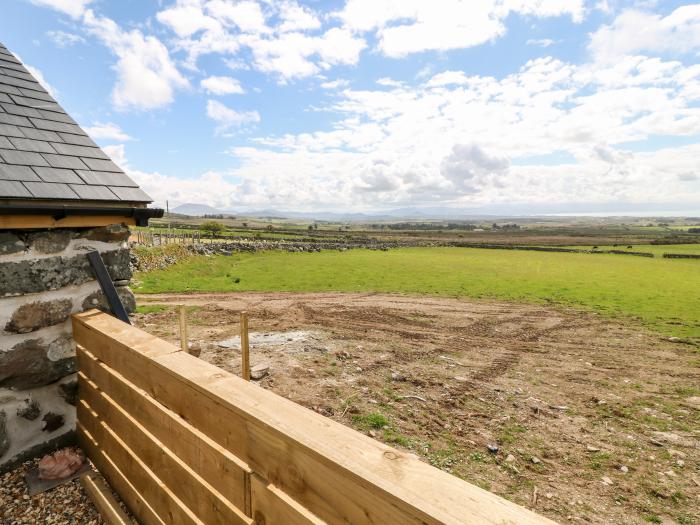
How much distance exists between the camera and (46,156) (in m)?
4.11

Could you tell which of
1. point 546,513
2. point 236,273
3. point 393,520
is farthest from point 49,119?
point 236,273

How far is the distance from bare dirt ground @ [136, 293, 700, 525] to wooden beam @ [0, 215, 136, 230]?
15.4ft

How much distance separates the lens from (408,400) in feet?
24.5

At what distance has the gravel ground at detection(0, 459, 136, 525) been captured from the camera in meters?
3.12

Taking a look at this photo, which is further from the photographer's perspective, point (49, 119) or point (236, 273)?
point (236, 273)

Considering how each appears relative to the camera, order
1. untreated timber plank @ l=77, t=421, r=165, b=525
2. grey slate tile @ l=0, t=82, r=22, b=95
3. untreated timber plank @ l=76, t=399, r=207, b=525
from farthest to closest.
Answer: grey slate tile @ l=0, t=82, r=22, b=95
untreated timber plank @ l=77, t=421, r=165, b=525
untreated timber plank @ l=76, t=399, r=207, b=525

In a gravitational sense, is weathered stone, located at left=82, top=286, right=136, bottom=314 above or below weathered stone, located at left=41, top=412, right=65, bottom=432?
above

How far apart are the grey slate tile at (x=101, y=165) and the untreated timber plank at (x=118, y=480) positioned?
2940 mm

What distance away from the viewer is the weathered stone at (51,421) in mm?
3809

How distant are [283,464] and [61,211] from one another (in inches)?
136

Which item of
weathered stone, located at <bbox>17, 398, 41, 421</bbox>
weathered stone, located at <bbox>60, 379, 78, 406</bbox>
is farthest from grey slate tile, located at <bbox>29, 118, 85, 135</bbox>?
weathered stone, located at <bbox>17, 398, 41, 421</bbox>

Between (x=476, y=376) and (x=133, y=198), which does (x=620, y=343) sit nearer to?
(x=476, y=376)

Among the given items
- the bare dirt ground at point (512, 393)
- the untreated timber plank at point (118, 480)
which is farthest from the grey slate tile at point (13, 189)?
the bare dirt ground at point (512, 393)

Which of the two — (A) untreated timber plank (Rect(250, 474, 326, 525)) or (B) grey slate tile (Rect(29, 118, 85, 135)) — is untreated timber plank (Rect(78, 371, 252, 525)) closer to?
(A) untreated timber plank (Rect(250, 474, 326, 525))
